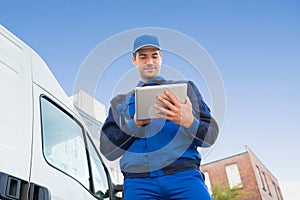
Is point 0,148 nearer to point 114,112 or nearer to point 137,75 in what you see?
point 114,112

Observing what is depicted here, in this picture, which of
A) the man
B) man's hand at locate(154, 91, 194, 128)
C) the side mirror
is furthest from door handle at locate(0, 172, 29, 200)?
the side mirror

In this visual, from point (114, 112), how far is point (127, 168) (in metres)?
0.44

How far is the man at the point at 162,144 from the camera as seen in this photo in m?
1.79

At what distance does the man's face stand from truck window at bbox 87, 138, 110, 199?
→ 1.15m

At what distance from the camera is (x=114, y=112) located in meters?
2.22

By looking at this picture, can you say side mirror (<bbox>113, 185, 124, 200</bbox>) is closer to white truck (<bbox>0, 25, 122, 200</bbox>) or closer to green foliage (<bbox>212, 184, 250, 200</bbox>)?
white truck (<bbox>0, 25, 122, 200</bbox>)

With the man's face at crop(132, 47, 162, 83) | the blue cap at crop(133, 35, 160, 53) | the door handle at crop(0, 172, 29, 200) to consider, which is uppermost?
the blue cap at crop(133, 35, 160, 53)

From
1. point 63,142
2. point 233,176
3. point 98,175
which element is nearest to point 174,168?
point 63,142

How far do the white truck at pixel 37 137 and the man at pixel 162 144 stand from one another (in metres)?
0.40

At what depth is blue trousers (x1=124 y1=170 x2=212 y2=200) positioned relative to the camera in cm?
176

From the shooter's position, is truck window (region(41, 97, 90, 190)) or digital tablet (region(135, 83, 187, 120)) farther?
truck window (region(41, 97, 90, 190))

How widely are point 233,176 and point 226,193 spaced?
3.26 m

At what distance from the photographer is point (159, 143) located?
190 cm

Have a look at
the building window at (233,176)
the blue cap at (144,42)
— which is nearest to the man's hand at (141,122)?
the blue cap at (144,42)
